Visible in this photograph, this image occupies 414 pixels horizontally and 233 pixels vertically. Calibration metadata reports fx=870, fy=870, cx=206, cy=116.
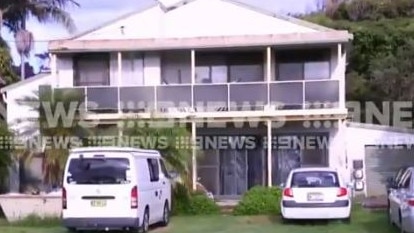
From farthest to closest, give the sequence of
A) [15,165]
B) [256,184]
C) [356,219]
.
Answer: [256,184] → [15,165] → [356,219]

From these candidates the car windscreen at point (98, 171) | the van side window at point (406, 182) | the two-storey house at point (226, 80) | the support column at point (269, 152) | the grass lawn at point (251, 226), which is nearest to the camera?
the van side window at point (406, 182)

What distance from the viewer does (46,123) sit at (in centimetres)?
2619

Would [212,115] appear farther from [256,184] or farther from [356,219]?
[356,219]

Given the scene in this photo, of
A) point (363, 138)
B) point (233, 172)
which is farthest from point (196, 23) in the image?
point (363, 138)

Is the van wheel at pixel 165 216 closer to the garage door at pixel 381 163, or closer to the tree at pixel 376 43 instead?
the garage door at pixel 381 163

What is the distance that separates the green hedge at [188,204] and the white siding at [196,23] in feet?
22.9

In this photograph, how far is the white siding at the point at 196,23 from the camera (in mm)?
30516

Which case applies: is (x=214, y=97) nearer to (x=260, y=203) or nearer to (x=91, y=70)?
(x=91, y=70)

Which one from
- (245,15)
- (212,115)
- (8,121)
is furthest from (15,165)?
(245,15)

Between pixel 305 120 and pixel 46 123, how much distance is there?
8.43m

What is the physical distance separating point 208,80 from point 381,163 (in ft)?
22.0

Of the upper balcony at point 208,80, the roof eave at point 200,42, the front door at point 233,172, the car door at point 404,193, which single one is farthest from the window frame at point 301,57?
the car door at point 404,193

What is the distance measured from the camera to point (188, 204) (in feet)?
84.9

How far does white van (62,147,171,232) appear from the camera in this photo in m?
18.3
